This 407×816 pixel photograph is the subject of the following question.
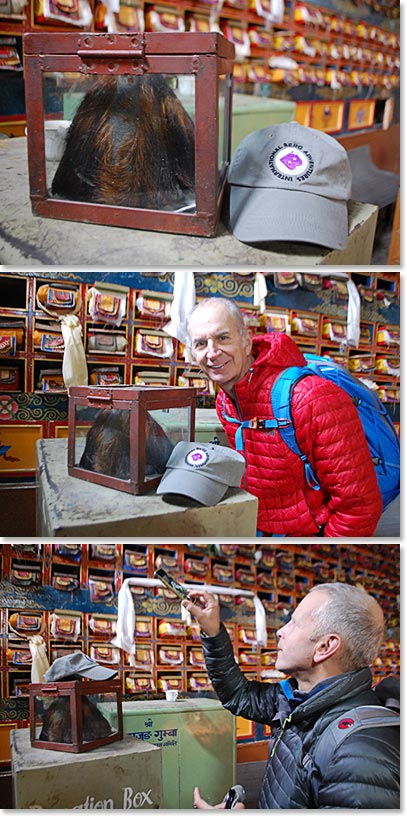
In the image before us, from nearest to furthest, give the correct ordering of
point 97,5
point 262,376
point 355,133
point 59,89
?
point 59,89
point 262,376
point 97,5
point 355,133

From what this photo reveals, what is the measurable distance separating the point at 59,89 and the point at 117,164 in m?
0.16

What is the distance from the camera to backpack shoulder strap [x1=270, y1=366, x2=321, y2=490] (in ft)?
4.40

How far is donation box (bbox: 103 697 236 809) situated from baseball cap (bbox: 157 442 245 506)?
0.48m

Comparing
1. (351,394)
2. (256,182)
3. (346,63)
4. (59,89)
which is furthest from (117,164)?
(346,63)

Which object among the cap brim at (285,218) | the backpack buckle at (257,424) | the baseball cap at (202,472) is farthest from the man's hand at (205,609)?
the cap brim at (285,218)

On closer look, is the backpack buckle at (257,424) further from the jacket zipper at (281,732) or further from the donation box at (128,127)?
the jacket zipper at (281,732)

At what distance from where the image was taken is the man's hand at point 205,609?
1467 mm

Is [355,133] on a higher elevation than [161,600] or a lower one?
higher

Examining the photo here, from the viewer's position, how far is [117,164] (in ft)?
4.11

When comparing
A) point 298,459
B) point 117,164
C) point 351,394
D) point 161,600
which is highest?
point 117,164

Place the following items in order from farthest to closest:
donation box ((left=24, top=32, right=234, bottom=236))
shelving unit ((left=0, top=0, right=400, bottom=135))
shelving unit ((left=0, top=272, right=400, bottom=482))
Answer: shelving unit ((left=0, top=0, right=400, bottom=135)), shelving unit ((left=0, top=272, right=400, bottom=482)), donation box ((left=24, top=32, right=234, bottom=236))

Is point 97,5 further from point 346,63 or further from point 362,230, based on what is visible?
point 362,230

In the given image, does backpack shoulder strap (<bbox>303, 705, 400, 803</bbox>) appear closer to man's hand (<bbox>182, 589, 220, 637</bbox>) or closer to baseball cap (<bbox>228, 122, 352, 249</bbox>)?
man's hand (<bbox>182, 589, 220, 637</bbox>)

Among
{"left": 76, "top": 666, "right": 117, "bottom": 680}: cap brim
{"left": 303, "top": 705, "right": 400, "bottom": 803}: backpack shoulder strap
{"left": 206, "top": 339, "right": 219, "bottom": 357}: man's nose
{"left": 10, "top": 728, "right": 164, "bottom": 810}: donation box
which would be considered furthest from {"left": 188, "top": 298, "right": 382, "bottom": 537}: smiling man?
{"left": 10, "top": 728, "right": 164, "bottom": 810}: donation box
